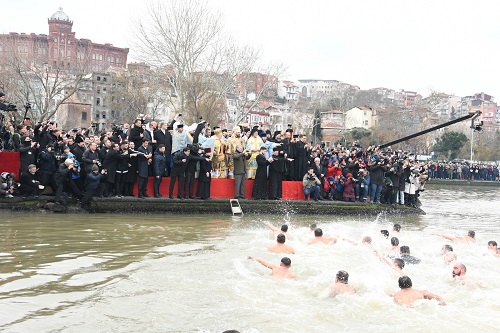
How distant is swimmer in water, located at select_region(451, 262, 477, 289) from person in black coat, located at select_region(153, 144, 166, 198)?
31.9 feet

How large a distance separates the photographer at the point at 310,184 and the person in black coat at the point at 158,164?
5.07 metres

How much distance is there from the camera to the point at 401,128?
87.4 meters

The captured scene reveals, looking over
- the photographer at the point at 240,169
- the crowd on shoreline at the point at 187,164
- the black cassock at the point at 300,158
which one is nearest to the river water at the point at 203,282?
the crowd on shoreline at the point at 187,164

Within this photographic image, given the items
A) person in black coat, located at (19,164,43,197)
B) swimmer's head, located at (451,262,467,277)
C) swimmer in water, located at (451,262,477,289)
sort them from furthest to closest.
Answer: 1. person in black coat, located at (19,164,43,197)
2. swimmer's head, located at (451,262,467,277)
3. swimmer in water, located at (451,262,477,289)

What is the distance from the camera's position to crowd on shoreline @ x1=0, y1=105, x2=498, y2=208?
17.2m

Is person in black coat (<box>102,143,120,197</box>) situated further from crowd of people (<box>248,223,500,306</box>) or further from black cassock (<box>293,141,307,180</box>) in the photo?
black cassock (<box>293,141,307,180</box>)

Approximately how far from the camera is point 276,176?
66.8 ft

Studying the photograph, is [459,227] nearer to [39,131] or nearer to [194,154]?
[194,154]

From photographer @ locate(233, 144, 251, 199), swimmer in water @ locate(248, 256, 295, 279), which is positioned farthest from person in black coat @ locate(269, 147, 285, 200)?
swimmer in water @ locate(248, 256, 295, 279)

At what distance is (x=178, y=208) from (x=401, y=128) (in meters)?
72.9

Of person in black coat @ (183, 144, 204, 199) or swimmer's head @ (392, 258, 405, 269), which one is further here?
person in black coat @ (183, 144, 204, 199)

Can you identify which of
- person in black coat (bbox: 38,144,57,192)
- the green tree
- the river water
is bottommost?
the river water

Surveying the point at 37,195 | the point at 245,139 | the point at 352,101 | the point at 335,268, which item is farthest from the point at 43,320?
the point at 352,101

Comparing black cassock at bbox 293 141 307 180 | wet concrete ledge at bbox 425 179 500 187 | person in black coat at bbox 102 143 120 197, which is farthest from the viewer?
wet concrete ledge at bbox 425 179 500 187
